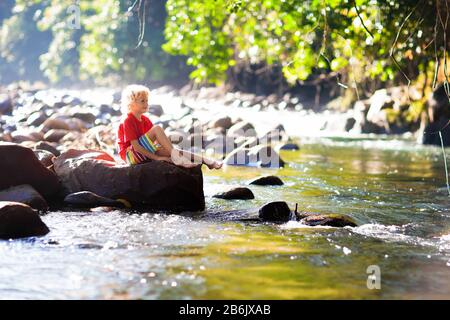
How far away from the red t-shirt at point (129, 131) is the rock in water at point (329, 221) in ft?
5.59

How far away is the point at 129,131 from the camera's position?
577 centimetres

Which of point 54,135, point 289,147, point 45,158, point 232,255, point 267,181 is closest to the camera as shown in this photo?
point 232,255

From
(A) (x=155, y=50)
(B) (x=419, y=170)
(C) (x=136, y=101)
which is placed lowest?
(B) (x=419, y=170)

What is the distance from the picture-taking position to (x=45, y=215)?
508 centimetres

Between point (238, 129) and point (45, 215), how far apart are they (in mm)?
8670

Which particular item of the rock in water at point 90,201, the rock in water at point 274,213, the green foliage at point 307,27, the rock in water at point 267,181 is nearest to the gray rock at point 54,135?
the green foliage at point 307,27

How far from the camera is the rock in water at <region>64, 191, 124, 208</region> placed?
5.55 metres

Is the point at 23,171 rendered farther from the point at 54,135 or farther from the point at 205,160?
the point at 54,135

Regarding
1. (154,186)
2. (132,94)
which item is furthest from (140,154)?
(132,94)

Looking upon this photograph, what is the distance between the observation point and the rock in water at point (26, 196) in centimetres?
533

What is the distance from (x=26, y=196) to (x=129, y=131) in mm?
1031

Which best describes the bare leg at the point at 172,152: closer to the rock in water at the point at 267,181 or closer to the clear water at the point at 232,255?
the clear water at the point at 232,255

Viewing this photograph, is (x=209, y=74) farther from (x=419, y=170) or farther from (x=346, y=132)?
(x=346, y=132)

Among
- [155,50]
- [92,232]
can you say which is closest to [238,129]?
[92,232]
